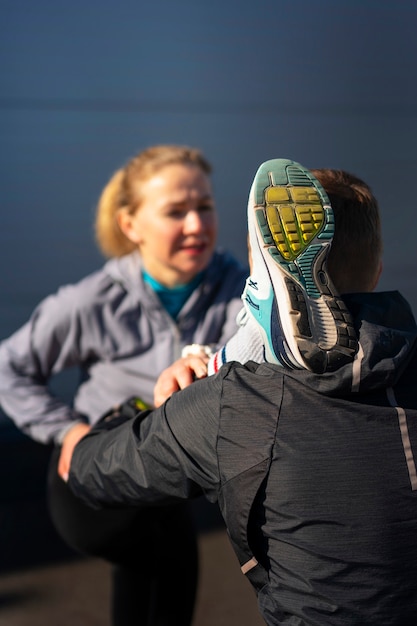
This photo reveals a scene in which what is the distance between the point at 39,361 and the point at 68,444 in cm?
33

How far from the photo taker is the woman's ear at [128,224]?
2.80 meters

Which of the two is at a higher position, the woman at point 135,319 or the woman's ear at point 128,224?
the woman's ear at point 128,224

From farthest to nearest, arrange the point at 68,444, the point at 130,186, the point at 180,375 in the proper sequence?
the point at 130,186 < the point at 68,444 < the point at 180,375

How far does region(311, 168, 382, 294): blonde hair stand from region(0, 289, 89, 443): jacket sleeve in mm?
1297

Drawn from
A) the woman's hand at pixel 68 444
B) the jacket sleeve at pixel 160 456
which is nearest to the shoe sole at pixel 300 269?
the jacket sleeve at pixel 160 456

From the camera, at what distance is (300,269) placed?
1390 mm

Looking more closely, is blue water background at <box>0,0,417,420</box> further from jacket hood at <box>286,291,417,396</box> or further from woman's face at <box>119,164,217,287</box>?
jacket hood at <box>286,291,417,396</box>

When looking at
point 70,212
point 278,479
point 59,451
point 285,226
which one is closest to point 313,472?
point 278,479

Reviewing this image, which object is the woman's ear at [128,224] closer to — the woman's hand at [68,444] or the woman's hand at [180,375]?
the woman's hand at [68,444]

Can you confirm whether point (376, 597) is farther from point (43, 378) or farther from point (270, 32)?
point (270, 32)

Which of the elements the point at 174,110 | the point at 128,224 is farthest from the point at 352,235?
the point at 174,110

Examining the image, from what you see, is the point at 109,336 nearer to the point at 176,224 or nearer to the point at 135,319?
the point at 135,319

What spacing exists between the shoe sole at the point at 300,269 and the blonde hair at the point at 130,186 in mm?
1415

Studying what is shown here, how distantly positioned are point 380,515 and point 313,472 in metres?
0.12
